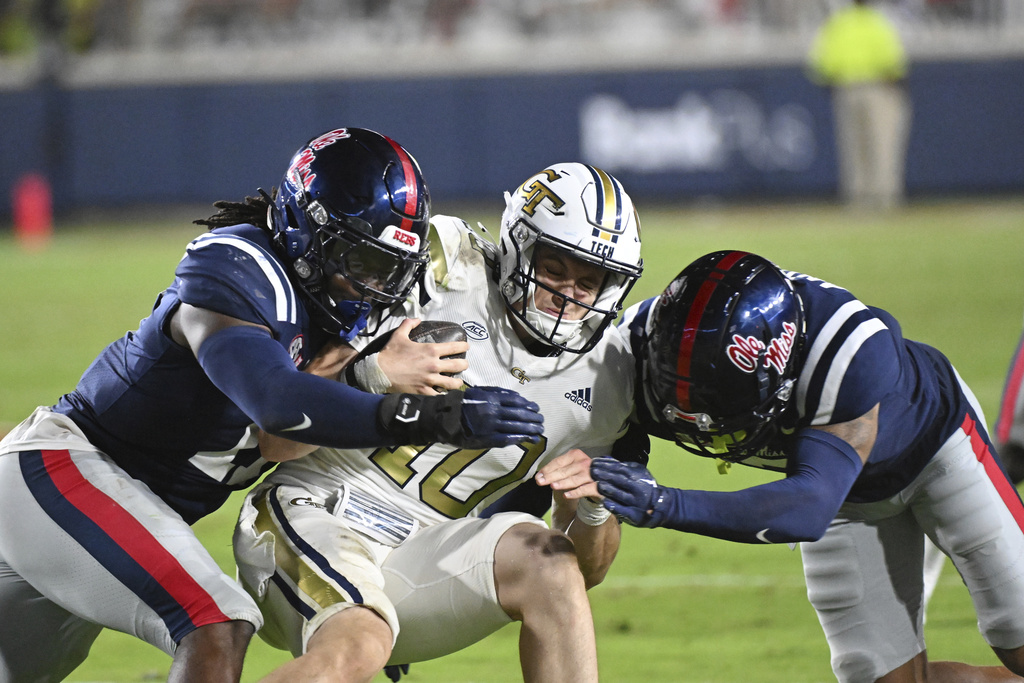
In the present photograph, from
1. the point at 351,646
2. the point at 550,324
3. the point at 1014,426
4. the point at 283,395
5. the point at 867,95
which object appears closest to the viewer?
the point at 283,395

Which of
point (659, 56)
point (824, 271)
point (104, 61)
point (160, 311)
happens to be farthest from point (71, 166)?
point (160, 311)

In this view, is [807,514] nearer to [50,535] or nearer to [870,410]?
[870,410]

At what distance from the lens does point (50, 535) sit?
10.5ft

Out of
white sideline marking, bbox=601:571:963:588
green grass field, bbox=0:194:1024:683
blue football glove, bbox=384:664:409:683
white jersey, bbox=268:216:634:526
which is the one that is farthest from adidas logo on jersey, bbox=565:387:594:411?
white sideline marking, bbox=601:571:963:588

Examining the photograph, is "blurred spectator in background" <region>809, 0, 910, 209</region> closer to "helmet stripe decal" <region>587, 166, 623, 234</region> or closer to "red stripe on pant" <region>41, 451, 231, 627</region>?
"helmet stripe decal" <region>587, 166, 623, 234</region>

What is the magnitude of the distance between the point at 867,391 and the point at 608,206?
879 millimetres

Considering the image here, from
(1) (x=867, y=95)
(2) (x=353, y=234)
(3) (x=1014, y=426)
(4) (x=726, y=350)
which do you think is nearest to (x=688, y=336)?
(4) (x=726, y=350)

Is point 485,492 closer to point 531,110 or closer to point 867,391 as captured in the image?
point 867,391

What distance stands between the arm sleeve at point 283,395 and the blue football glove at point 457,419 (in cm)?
4

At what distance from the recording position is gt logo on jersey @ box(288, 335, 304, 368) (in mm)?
3303

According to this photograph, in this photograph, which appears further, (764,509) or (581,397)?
(581,397)

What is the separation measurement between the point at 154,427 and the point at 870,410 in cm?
184

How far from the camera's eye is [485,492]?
3799 mm

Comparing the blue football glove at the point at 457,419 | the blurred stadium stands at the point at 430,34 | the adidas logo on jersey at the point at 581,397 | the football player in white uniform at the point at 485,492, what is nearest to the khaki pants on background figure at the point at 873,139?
the blurred stadium stands at the point at 430,34
